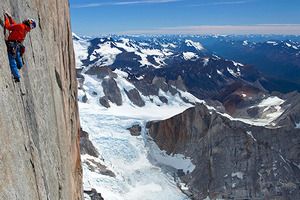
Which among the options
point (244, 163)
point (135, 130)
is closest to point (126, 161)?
point (135, 130)

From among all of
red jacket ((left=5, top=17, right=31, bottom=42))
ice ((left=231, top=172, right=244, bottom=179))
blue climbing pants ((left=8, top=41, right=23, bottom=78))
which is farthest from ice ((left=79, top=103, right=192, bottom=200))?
red jacket ((left=5, top=17, right=31, bottom=42))

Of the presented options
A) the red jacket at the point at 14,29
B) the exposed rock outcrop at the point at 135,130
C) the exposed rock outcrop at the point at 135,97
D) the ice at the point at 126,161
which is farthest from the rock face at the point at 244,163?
the red jacket at the point at 14,29

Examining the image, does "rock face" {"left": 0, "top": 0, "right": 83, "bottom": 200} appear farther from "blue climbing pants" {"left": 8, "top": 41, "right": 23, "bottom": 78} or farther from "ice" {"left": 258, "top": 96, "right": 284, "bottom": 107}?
"ice" {"left": 258, "top": 96, "right": 284, "bottom": 107}

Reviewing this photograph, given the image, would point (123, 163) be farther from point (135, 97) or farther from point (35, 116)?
Answer: point (35, 116)

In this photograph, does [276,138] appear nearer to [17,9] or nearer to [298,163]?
[298,163]

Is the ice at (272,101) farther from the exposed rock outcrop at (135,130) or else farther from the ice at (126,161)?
the exposed rock outcrop at (135,130)
